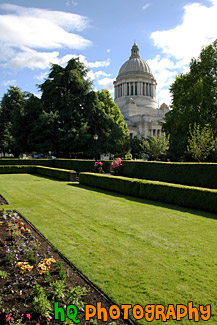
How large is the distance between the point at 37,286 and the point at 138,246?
8.58 ft

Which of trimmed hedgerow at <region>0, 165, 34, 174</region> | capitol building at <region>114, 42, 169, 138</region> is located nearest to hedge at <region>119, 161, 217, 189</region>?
trimmed hedgerow at <region>0, 165, 34, 174</region>

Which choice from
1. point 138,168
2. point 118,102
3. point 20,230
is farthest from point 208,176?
point 118,102

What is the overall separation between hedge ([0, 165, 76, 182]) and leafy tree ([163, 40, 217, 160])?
12.9 meters

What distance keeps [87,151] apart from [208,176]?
61.9 feet

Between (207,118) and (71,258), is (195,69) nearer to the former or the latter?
(207,118)

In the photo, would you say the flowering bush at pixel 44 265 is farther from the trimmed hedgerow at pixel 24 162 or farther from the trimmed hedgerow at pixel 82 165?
the trimmed hedgerow at pixel 24 162

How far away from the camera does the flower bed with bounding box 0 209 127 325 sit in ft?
10.6

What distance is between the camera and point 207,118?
25250 millimetres

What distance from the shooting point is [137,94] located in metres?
79.1

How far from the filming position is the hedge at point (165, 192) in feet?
30.3

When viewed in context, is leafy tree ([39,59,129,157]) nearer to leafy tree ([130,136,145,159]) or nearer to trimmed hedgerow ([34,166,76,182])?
trimmed hedgerow ([34,166,76,182])

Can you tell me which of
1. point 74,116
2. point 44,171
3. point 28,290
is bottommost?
point 28,290

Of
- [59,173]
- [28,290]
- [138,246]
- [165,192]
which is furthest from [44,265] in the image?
[59,173]

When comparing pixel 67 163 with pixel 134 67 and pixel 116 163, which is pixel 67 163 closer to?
pixel 116 163
